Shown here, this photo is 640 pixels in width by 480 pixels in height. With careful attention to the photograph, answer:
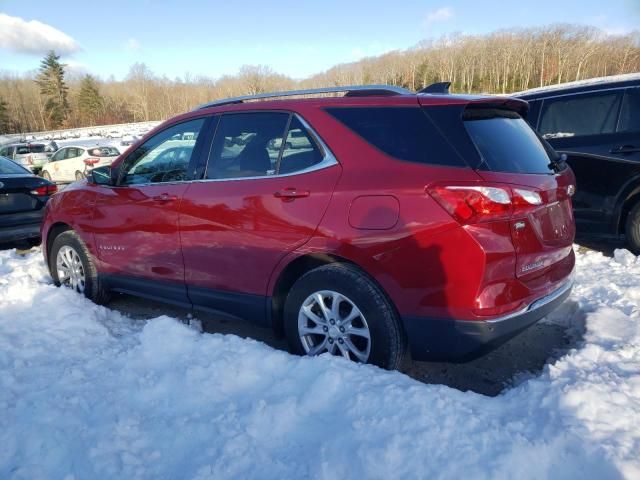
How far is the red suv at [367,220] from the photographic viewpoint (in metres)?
2.54

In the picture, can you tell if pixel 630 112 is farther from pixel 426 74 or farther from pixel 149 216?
pixel 426 74

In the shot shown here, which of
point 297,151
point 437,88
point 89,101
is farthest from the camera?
point 89,101

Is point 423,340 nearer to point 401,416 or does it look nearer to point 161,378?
point 401,416

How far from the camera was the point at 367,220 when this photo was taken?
273 centimetres

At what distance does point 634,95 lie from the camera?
5.44 metres

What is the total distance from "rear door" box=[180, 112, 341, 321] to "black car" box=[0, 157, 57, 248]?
4.31 meters

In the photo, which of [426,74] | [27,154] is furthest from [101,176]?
[426,74]

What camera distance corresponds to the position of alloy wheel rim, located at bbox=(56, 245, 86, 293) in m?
Result: 4.62

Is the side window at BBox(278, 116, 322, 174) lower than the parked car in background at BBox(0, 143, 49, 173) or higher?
higher

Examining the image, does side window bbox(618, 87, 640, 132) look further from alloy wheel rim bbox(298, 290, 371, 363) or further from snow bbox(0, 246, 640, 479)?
alloy wheel rim bbox(298, 290, 371, 363)

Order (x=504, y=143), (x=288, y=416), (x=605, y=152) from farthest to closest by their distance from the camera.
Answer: (x=605, y=152) < (x=504, y=143) < (x=288, y=416)

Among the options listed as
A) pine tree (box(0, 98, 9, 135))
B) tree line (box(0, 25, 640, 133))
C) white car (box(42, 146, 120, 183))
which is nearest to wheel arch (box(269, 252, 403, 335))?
white car (box(42, 146, 120, 183))

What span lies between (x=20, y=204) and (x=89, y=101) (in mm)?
90973

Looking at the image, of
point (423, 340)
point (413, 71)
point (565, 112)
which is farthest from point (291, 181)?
point (413, 71)
